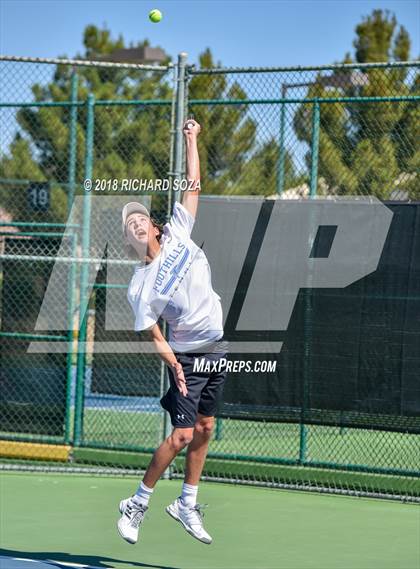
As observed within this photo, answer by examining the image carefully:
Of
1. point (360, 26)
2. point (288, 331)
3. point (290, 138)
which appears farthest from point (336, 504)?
point (360, 26)

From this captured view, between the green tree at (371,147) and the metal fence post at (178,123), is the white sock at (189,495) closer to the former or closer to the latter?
the metal fence post at (178,123)

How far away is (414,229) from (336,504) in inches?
85.7

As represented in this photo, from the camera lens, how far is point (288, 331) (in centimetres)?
950

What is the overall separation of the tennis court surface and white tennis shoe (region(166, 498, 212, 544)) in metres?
0.17

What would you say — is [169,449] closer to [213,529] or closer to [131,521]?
[131,521]

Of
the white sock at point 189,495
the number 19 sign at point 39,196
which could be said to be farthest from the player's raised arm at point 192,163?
the number 19 sign at point 39,196

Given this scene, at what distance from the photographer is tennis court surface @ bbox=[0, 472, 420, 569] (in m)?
7.10

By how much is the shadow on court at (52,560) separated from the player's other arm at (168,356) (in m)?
1.05

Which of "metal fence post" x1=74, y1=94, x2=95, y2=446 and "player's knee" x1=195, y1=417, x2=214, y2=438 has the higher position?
"metal fence post" x1=74, y1=94, x2=95, y2=446

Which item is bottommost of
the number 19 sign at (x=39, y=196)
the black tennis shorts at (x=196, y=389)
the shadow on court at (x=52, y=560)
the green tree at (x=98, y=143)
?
the shadow on court at (x=52, y=560)

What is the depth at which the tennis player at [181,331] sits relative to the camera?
22.8 feet

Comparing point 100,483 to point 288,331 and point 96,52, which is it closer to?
point 288,331

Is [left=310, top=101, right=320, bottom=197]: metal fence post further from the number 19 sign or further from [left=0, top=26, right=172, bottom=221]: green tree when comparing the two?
[left=0, top=26, right=172, bottom=221]: green tree

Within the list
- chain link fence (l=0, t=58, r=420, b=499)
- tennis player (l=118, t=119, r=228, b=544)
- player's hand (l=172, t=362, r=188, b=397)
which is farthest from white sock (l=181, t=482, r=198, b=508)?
chain link fence (l=0, t=58, r=420, b=499)
